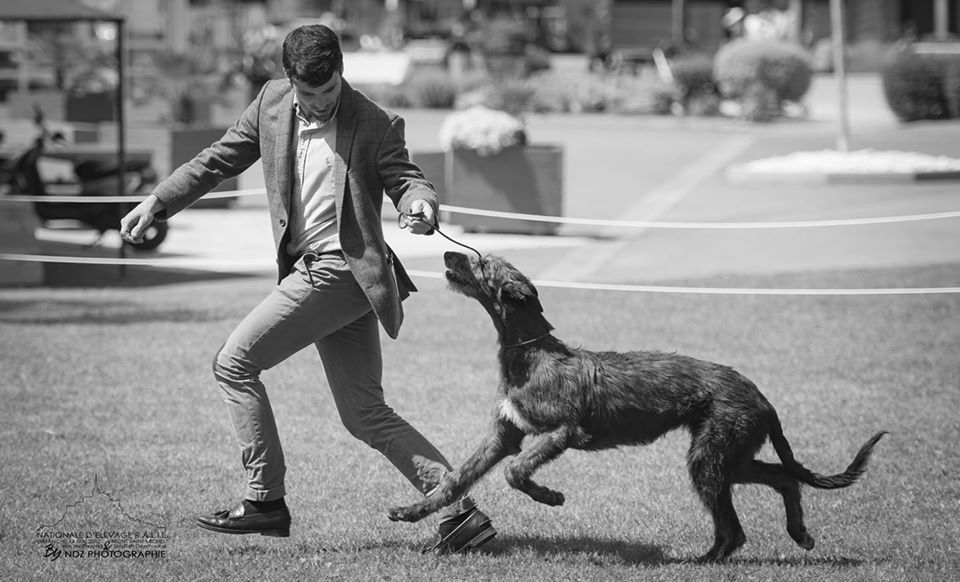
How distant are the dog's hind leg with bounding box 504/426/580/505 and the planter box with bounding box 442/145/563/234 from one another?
10648 mm

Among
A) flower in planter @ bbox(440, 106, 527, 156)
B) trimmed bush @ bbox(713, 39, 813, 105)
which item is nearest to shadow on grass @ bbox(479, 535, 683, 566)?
flower in planter @ bbox(440, 106, 527, 156)

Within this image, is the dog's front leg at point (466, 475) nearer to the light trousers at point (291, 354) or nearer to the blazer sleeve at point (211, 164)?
the light trousers at point (291, 354)

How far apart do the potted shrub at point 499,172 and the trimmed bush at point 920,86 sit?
510 inches

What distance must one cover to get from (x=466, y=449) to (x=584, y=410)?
6.70 ft

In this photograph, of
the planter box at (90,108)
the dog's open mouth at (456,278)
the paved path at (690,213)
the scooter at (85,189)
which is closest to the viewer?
the dog's open mouth at (456,278)

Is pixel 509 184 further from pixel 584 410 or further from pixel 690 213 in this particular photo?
pixel 584 410

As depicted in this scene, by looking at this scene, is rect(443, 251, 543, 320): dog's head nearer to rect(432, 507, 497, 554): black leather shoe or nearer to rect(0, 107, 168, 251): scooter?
rect(432, 507, 497, 554): black leather shoe

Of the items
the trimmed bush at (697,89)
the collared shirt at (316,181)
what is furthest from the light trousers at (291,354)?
the trimmed bush at (697,89)

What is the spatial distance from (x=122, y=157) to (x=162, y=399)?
6373 mm

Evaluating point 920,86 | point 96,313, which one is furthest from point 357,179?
point 920,86

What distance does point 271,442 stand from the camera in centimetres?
482

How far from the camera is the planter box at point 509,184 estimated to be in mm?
15367

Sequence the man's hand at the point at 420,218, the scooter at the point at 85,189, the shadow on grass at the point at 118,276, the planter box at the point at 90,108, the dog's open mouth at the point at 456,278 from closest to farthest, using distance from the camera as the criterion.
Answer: the man's hand at the point at 420,218
the dog's open mouth at the point at 456,278
the shadow on grass at the point at 118,276
the scooter at the point at 85,189
the planter box at the point at 90,108

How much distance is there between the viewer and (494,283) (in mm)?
4770
